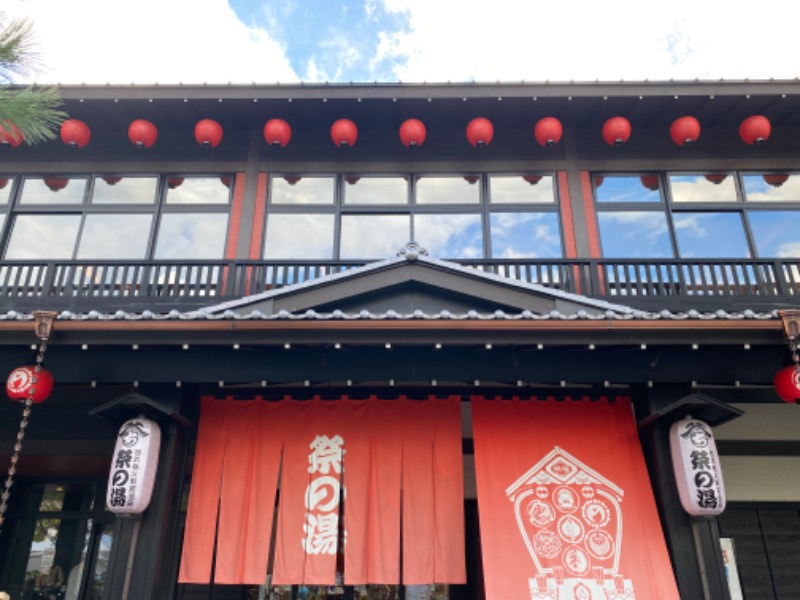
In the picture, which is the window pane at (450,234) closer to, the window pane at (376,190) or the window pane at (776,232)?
the window pane at (376,190)

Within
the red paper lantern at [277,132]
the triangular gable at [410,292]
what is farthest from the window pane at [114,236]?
the triangular gable at [410,292]

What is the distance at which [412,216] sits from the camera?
1054 cm

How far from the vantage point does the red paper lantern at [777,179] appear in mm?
10547

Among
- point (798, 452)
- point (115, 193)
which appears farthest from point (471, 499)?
point (115, 193)

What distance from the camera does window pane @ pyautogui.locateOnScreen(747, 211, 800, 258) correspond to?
10078 mm

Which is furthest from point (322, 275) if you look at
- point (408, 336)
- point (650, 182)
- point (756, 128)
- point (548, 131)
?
point (756, 128)

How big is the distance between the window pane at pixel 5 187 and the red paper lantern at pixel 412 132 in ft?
24.9

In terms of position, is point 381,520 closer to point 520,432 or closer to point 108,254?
point 520,432

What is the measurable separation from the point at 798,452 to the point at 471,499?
15.0 ft

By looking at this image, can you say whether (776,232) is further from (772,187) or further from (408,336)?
(408,336)

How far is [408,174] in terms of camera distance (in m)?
10.8

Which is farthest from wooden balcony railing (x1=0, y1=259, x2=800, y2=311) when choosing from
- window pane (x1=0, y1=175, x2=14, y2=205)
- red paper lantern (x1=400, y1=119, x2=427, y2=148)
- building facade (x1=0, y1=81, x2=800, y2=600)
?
red paper lantern (x1=400, y1=119, x2=427, y2=148)

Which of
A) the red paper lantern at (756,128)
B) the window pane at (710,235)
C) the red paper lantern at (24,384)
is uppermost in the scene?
the red paper lantern at (756,128)

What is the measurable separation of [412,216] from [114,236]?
556 cm
